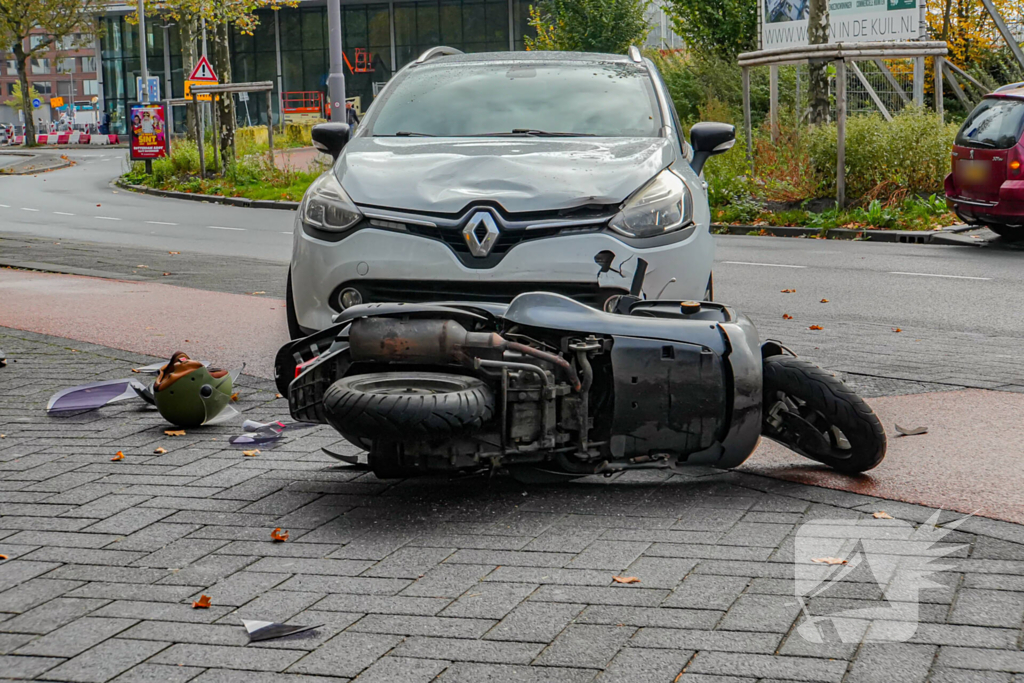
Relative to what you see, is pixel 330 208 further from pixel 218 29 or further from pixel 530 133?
pixel 218 29

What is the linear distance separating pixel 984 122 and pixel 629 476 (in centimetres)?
1098

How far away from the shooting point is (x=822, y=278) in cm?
1177

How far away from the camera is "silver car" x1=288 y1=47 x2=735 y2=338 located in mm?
5082

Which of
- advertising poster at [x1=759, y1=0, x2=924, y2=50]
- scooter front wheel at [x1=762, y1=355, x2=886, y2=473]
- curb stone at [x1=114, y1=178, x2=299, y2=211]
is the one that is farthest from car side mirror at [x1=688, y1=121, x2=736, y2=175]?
advertising poster at [x1=759, y1=0, x2=924, y2=50]

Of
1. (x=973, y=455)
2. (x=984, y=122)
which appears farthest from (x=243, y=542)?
(x=984, y=122)

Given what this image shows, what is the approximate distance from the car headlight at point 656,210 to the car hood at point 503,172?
0.05m

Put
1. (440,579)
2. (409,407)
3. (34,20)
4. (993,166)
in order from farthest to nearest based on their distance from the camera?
(34,20)
(993,166)
(409,407)
(440,579)

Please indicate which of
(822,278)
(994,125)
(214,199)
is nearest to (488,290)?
(822,278)

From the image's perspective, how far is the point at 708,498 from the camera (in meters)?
4.38

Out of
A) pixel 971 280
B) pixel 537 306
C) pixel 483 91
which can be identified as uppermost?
pixel 483 91

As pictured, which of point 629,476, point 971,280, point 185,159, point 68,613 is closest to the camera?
point 68,613

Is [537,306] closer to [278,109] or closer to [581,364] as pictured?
[581,364]

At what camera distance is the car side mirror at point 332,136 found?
Result: 261 inches

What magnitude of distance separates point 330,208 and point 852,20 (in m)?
21.0
